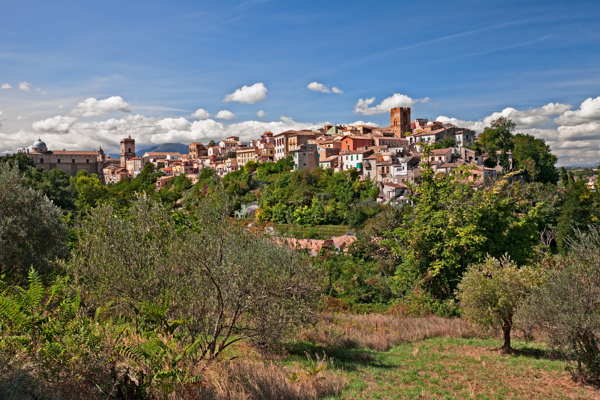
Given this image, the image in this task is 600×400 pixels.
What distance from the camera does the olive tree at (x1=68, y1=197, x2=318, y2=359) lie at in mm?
9359

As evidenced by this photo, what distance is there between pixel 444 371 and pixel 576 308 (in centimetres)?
420

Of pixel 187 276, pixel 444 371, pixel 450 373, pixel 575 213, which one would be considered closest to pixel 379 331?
pixel 444 371

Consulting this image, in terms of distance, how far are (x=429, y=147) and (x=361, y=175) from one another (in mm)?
50425

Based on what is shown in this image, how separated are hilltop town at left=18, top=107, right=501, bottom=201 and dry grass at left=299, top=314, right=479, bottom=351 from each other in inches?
396

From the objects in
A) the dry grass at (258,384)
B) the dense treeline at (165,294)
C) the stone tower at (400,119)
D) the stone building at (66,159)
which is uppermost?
the stone tower at (400,119)

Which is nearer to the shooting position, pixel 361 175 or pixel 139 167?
pixel 361 175

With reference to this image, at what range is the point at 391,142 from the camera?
9275 centimetres

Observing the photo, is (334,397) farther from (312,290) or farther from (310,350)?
(310,350)

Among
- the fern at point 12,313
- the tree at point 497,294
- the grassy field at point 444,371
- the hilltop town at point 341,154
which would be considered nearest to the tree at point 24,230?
the fern at point 12,313

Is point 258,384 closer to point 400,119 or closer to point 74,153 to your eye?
point 400,119

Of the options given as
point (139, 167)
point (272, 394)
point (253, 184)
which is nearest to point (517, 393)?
point (272, 394)

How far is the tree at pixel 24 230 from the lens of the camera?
579 inches

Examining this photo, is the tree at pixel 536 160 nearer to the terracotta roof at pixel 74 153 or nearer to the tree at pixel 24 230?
the tree at pixel 24 230

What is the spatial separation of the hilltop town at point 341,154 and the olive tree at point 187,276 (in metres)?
18.3
